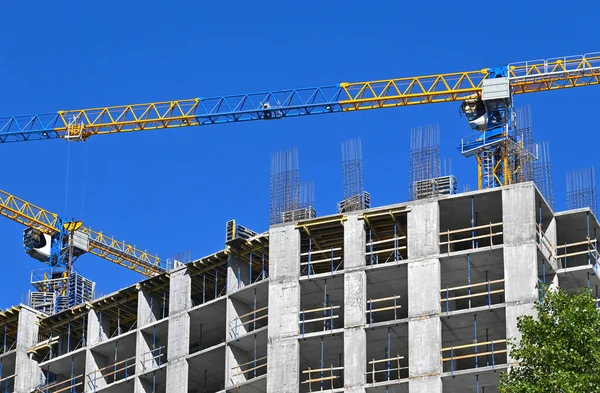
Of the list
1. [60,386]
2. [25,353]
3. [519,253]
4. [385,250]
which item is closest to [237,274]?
[385,250]

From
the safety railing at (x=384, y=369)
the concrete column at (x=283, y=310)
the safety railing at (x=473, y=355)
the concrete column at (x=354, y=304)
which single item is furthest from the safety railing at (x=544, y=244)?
the concrete column at (x=283, y=310)

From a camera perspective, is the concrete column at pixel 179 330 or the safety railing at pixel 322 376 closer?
the safety railing at pixel 322 376

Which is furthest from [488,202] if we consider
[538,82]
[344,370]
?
[538,82]

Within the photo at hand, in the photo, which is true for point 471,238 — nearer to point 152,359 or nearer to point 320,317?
point 320,317

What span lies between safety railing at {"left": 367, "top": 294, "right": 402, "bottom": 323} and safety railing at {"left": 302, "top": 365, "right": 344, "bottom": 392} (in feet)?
12.5

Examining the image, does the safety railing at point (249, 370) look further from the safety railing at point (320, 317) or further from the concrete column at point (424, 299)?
the concrete column at point (424, 299)

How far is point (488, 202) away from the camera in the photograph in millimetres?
98500

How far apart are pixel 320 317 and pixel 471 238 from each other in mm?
10689

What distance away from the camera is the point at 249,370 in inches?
4031

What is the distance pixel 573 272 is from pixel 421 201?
9826mm

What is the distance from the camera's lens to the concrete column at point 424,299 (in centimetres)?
9438

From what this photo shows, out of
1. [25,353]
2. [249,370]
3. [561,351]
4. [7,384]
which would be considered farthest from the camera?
[7,384]

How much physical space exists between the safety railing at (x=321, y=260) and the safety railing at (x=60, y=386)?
21.5 metres

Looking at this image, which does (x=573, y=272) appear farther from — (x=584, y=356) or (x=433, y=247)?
(x=584, y=356)
